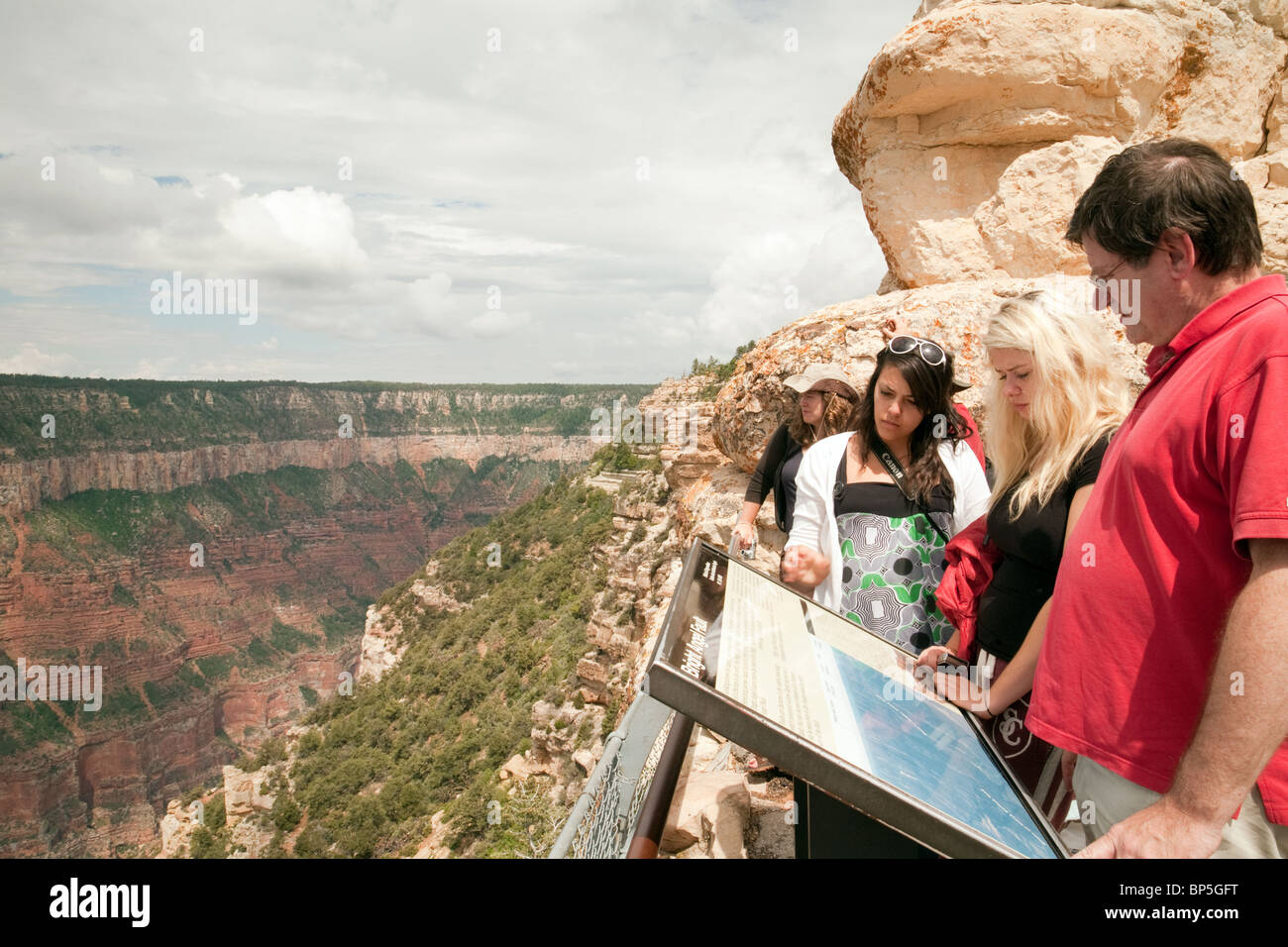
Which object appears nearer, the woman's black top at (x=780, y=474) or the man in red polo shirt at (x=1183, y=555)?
the man in red polo shirt at (x=1183, y=555)

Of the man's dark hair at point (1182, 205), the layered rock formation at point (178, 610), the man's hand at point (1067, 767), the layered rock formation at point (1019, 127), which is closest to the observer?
the man's dark hair at point (1182, 205)

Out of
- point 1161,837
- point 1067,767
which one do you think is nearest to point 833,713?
point 1161,837

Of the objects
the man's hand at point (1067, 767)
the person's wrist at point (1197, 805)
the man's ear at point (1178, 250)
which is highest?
the man's ear at point (1178, 250)

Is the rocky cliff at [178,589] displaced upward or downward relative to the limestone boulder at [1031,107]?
downward

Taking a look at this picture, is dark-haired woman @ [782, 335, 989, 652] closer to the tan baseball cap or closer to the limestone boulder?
the tan baseball cap

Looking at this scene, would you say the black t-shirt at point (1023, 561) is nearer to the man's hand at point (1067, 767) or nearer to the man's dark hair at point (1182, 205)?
the man's hand at point (1067, 767)

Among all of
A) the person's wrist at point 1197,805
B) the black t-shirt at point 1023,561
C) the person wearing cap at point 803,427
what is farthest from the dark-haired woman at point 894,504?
the person's wrist at point 1197,805
